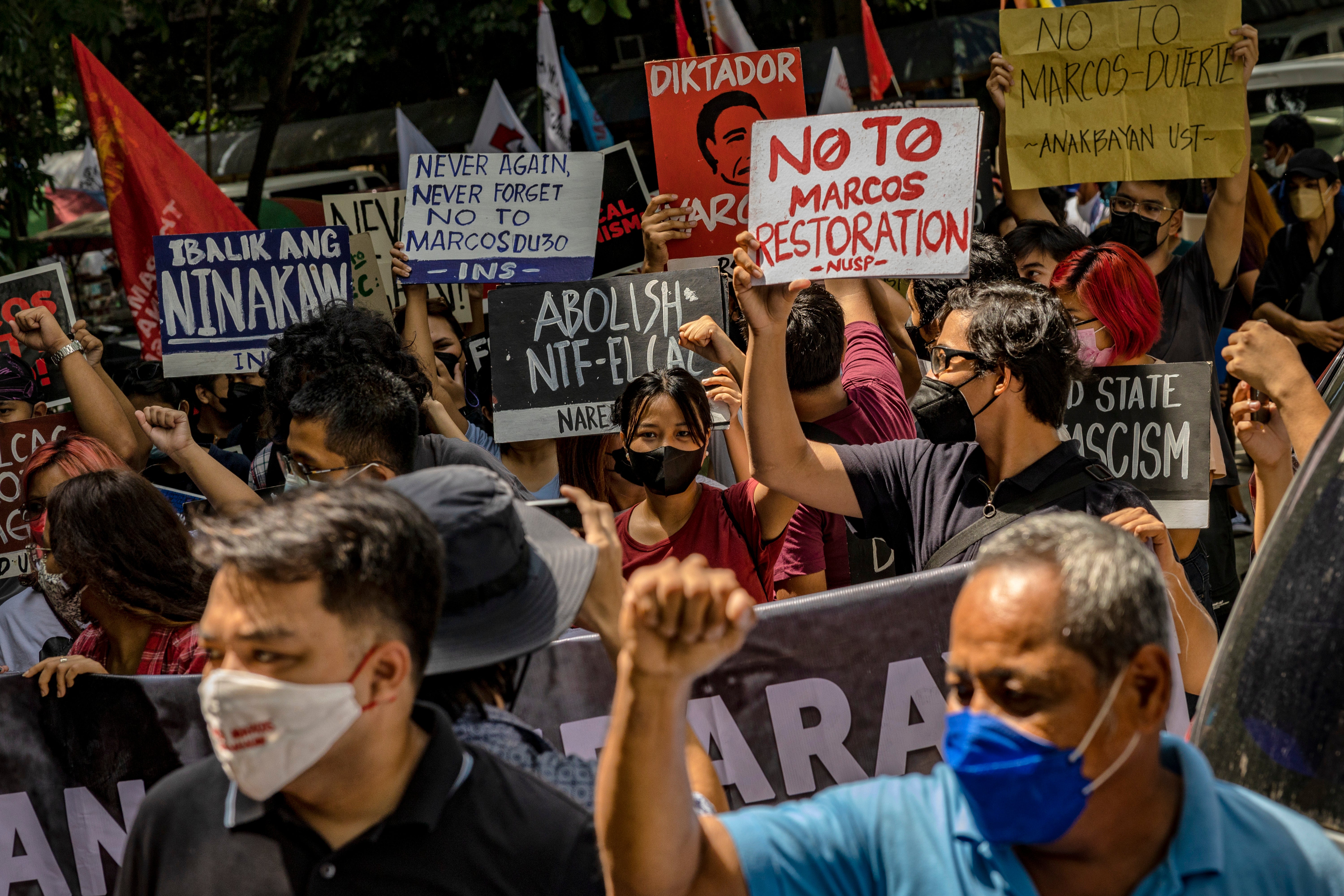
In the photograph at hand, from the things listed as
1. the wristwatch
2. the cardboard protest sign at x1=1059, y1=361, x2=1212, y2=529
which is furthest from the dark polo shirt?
the wristwatch

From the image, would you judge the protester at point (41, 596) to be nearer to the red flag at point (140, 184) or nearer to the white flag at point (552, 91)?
the red flag at point (140, 184)

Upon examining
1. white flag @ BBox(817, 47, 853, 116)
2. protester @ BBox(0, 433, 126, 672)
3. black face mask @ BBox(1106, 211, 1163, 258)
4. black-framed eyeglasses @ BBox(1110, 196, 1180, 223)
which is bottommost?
protester @ BBox(0, 433, 126, 672)

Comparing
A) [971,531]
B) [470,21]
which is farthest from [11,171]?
[470,21]

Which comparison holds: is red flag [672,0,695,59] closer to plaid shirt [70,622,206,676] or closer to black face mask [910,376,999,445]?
black face mask [910,376,999,445]

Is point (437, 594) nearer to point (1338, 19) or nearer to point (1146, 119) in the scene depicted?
point (1146, 119)

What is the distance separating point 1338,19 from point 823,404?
15.3 meters

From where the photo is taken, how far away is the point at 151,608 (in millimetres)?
3250

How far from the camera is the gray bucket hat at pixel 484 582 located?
2029mm

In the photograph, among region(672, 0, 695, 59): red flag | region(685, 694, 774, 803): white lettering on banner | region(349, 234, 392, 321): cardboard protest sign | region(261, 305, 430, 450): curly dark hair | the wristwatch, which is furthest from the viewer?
region(672, 0, 695, 59): red flag

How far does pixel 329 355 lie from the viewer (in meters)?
3.86

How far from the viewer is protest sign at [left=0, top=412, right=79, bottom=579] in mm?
4773

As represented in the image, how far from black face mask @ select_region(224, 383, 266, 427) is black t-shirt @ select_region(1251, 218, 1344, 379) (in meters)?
5.35

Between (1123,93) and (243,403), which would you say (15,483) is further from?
(1123,93)

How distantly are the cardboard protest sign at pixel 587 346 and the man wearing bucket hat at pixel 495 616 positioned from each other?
2.60 metres
